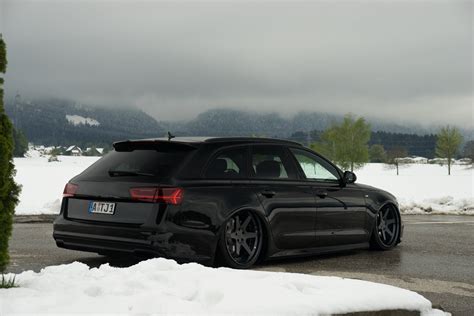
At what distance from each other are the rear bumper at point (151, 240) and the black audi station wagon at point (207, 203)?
0.4 inches

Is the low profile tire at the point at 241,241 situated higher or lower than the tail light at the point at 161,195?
lower

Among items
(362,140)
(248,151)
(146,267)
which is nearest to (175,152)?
(248,151)

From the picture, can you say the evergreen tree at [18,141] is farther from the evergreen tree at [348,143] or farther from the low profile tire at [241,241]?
the evergreen tree at [348,143]

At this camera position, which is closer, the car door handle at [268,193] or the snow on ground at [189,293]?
the snow on ground at [189,293]

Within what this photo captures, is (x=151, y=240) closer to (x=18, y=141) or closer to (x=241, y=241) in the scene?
(x=241, y=241)

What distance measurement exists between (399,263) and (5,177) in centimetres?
525

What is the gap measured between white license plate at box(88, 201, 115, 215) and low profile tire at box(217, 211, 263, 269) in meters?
1.21

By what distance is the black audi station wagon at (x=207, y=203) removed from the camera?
7.09m

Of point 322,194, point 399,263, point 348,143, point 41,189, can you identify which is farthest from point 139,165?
point 348,143

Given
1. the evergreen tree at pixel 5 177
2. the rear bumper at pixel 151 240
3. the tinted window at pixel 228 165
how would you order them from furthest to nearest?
the tinted window at pixel 228 165 → the rear bumper at pixel 151 240 → the evergreen tree at pixel 5 177

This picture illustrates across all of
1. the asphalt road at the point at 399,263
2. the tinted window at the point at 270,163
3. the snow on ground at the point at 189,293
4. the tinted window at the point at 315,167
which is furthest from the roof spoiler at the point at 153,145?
the snow on ground at the point at 189,293

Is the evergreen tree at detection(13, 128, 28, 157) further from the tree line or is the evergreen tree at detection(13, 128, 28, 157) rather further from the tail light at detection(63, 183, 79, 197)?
the tree line

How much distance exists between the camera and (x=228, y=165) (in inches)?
309

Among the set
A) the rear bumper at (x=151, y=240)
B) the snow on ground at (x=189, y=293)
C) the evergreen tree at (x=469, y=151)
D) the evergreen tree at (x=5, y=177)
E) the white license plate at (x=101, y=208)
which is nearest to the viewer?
the snow on ground at (x=189, y=293)
